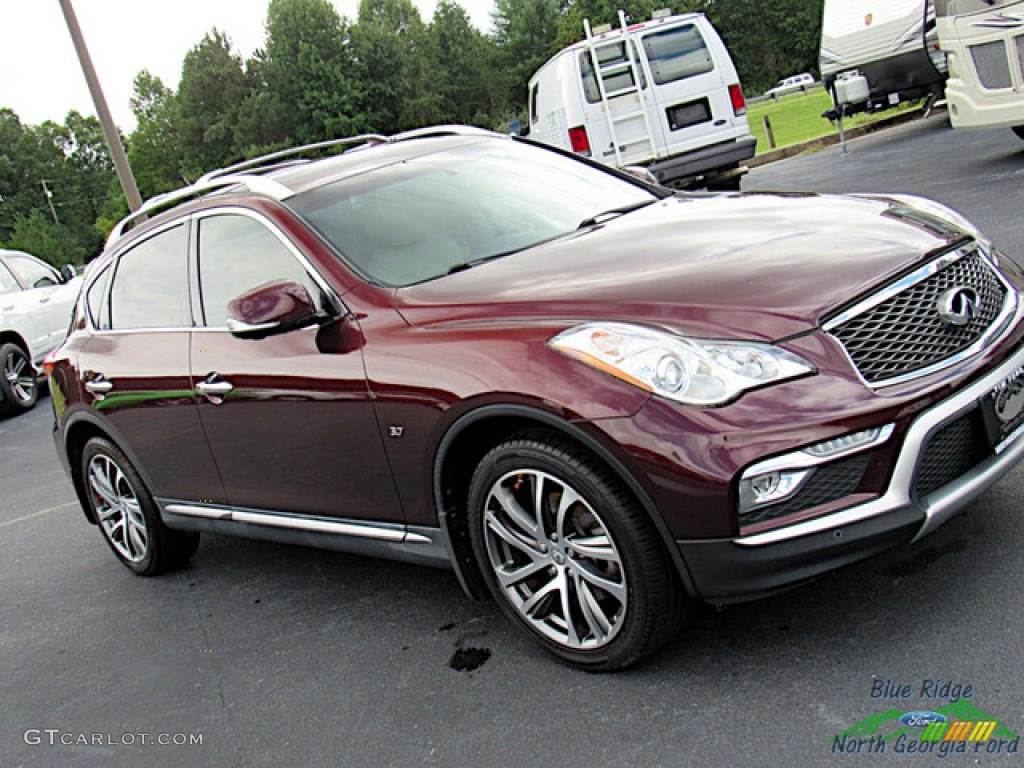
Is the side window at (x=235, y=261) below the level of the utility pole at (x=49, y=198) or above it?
below

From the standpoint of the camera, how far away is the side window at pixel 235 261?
4062 mm

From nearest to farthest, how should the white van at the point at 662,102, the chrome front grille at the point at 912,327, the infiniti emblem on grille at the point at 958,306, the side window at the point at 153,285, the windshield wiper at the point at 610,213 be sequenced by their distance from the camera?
the chrome front grille at the point at 912,327 → the infiniti emblem on grille at the point at 958,306 → the windshield wiper at the point at 610,213 → the side window at the point at 153,285 → the white van at the point at 662,102

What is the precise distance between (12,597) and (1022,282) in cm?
489

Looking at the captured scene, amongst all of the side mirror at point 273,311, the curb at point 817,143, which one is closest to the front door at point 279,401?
the side mirror at point 273,311

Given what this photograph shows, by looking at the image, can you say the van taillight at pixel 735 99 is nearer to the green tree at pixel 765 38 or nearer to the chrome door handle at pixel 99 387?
the chrome door handle at pixel 99 387

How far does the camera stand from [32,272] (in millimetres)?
13812

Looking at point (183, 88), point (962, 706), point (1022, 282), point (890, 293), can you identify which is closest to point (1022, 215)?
point (1022, 282)

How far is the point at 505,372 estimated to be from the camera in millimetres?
3160

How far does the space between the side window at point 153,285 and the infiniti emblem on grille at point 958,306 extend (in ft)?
9.63

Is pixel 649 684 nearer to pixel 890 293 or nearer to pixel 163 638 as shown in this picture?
pixel 890 293

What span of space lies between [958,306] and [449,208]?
192cm

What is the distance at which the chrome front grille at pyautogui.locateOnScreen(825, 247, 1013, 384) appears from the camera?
9.71 feet

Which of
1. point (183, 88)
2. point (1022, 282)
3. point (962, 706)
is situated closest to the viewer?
point (962, 706)

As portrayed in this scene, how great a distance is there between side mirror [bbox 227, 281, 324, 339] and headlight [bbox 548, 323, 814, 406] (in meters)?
1.16
